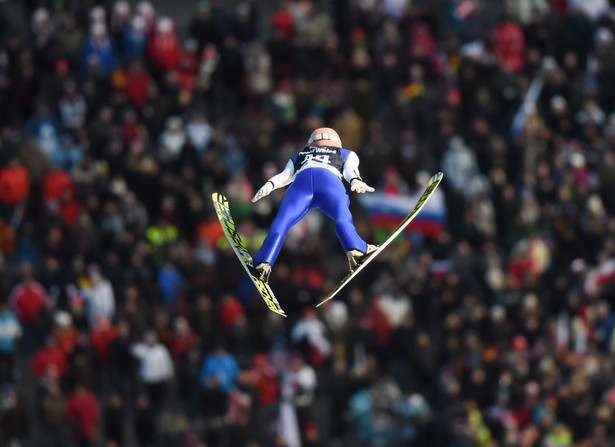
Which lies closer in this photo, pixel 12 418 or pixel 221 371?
pixel 12 418

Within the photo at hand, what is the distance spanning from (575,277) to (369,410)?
4.00m

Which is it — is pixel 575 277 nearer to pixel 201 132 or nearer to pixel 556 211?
pixel 556 211

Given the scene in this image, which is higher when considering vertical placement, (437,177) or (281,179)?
(281,179)

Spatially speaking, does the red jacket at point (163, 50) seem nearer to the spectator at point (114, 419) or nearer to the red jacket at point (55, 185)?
the red jacket at point (55, 185)

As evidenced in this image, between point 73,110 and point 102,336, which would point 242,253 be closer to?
point 102,336

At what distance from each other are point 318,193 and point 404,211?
7.25m

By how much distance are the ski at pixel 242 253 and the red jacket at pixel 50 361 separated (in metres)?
5.48

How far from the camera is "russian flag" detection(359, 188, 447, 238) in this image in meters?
21.1

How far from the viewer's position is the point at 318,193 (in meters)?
14.0

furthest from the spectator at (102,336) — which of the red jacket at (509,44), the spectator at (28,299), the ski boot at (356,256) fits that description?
the red jacket at (509,44)

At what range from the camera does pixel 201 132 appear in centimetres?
2159

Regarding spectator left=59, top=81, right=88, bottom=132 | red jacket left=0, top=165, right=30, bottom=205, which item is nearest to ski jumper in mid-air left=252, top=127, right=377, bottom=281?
red jacket left=0, top=165, right=30, bottom=205

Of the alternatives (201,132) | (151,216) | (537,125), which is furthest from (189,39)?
(537,125)

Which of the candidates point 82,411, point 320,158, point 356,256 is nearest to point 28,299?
point 82,411
